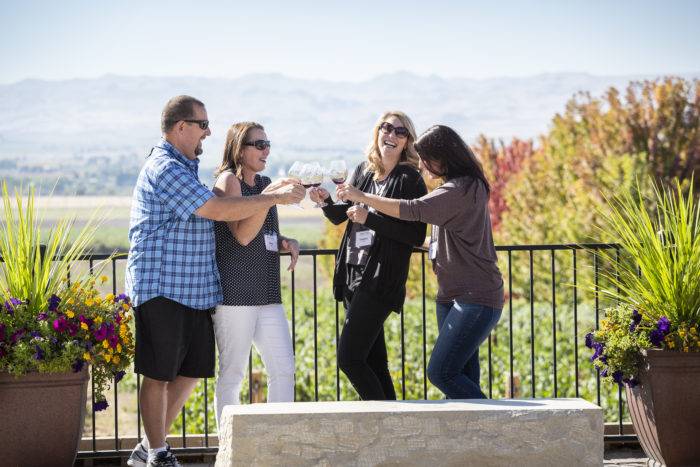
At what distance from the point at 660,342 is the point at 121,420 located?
13.2 metres

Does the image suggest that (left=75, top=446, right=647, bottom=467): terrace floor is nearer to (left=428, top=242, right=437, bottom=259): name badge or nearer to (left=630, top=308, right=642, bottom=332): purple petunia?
(left=630, top=308, right=642, bottom=332): purple petunia

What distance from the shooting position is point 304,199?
14.8 feet

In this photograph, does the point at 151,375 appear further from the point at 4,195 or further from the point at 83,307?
the point at 4,195

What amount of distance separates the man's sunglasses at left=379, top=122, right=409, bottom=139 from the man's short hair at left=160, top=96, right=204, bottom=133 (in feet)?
3.05

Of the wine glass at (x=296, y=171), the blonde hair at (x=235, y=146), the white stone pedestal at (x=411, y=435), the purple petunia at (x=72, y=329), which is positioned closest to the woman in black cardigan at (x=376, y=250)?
the wine glass at (x=296, y=171)

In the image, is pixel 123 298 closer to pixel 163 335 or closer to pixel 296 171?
pixel 163 335

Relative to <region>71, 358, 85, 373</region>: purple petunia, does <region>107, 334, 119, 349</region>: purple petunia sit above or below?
above

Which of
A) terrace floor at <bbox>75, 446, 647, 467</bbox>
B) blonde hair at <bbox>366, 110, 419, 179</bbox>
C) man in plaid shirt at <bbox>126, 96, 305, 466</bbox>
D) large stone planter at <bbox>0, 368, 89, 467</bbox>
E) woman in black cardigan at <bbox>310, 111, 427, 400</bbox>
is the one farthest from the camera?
terrace floor at <bbox>75, 446, 647, 467</bbox>

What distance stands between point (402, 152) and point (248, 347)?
121 cm

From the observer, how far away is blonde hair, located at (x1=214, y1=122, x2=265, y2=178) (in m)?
4.57

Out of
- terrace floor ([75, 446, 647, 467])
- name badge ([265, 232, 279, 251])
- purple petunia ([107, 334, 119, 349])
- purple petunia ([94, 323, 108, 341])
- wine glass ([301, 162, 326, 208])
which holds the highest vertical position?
wine glass ([301, 162, 326, 208])

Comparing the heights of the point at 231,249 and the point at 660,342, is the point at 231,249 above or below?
above

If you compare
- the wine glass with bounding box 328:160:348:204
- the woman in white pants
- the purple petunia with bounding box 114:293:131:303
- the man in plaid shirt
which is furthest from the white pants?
the wine glass with bounding box 328:160:348:204

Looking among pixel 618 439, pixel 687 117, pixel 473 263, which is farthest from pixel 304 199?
pixel 687 117
